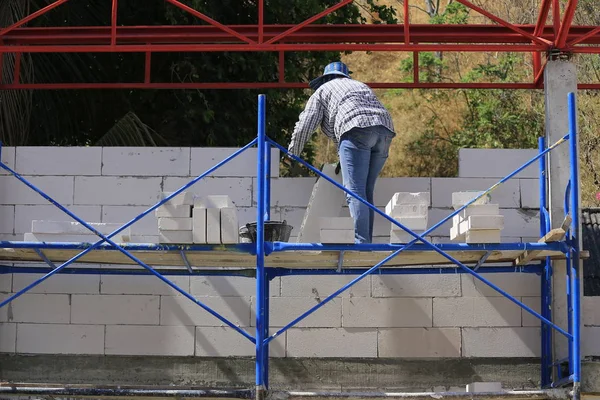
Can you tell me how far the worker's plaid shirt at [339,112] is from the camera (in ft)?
21.4

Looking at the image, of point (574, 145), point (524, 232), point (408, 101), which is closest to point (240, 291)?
point (524, 232)

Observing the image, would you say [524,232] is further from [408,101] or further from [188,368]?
[408,101]

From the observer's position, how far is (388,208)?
639 cm

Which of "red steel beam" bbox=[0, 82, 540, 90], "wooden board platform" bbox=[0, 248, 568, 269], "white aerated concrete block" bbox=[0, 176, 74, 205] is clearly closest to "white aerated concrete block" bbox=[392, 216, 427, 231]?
"wooden board platform" bbox=[0, 248, 568, 269]

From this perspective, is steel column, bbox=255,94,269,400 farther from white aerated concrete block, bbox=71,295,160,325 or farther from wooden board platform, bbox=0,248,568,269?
white aerated concrete block, bbox=71,295,160,325

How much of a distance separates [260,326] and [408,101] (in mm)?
13118

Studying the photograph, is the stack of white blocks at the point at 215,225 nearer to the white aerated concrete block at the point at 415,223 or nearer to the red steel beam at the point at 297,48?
the white aerated concrete block at the point at 415,223

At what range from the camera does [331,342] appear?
23.4 ft

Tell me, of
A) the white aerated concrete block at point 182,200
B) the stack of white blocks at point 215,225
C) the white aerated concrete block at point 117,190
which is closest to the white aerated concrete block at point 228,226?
the stack of white blocks at point 215,225

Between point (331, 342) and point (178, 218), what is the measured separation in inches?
66.7

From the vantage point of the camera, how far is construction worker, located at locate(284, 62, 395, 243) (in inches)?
255

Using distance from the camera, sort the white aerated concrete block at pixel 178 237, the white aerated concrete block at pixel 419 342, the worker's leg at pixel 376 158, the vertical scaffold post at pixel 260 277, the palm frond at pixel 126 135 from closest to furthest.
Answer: the vertical scaffold post at pixel 260 277 → the white aerated concrete block at pixel 178 237 → the worker's leg at pixel 376 158 → the white aerated concrete block at pixel 419 342 → the palm frond at pixel 126 135

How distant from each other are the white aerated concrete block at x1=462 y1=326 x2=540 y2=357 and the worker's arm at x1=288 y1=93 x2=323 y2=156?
1877 mm

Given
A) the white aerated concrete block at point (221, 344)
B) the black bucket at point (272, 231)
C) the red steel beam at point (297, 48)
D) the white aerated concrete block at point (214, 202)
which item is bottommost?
the white aerated concrete block at point (221, 344)
